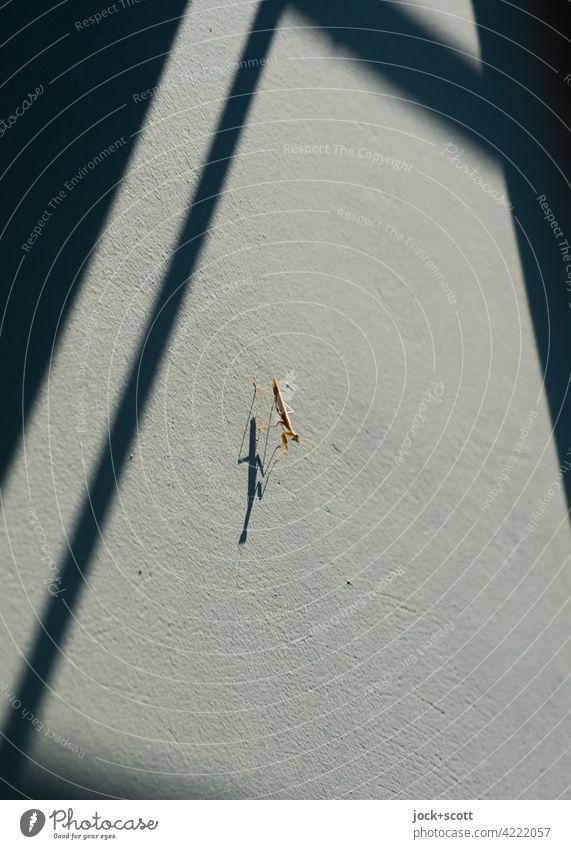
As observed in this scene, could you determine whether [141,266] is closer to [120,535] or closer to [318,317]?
[318,317]

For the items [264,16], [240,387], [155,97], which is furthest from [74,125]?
[240,387]

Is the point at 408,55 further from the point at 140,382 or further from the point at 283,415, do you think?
the point at 140,382

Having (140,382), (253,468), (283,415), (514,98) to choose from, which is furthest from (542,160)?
(140,382)

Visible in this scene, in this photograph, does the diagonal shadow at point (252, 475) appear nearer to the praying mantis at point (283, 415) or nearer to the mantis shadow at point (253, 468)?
the mantis shadow at point (253, 468)

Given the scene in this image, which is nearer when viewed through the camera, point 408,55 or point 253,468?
point 253,468

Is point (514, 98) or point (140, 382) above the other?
point (514, 98)

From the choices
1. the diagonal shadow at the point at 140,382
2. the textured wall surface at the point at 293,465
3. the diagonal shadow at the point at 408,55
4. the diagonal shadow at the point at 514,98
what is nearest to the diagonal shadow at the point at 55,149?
the textured wall surface at the point at 293,465
